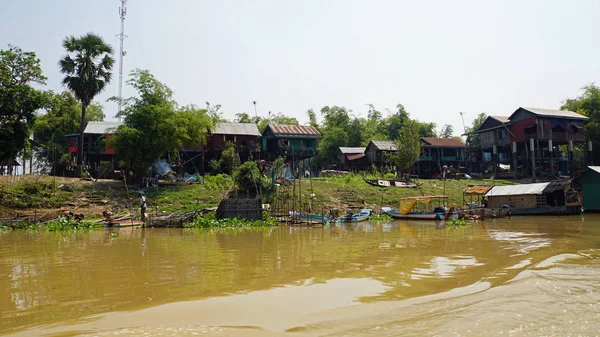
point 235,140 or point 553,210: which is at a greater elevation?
point 235,140

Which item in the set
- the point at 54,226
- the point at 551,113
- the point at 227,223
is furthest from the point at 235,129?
the point at 551,113

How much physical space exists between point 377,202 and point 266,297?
1125 inches

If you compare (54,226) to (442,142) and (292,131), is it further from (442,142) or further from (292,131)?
(442,142)

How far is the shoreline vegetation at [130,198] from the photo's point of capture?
23.8m

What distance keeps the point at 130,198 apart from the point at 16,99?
956 centimetres

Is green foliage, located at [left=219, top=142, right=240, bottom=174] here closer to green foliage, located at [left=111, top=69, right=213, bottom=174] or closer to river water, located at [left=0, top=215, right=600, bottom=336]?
green foliage, located at [left=111, top=69, right=213, bottom=174]

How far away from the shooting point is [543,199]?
30.7 meters

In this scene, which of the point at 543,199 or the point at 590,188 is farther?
the point at 590,188

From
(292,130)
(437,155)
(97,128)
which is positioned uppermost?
(292,130)

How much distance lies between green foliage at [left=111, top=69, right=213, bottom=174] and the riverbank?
267 cm

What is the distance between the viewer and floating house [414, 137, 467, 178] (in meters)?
53.2

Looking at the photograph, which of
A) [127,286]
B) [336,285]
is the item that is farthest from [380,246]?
[127,286]

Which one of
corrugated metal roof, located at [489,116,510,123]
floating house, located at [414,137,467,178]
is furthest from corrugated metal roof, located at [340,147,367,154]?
corrugated metal roof, located at [489,116,510,123]

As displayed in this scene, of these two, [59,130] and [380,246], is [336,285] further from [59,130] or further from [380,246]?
[59,130]
